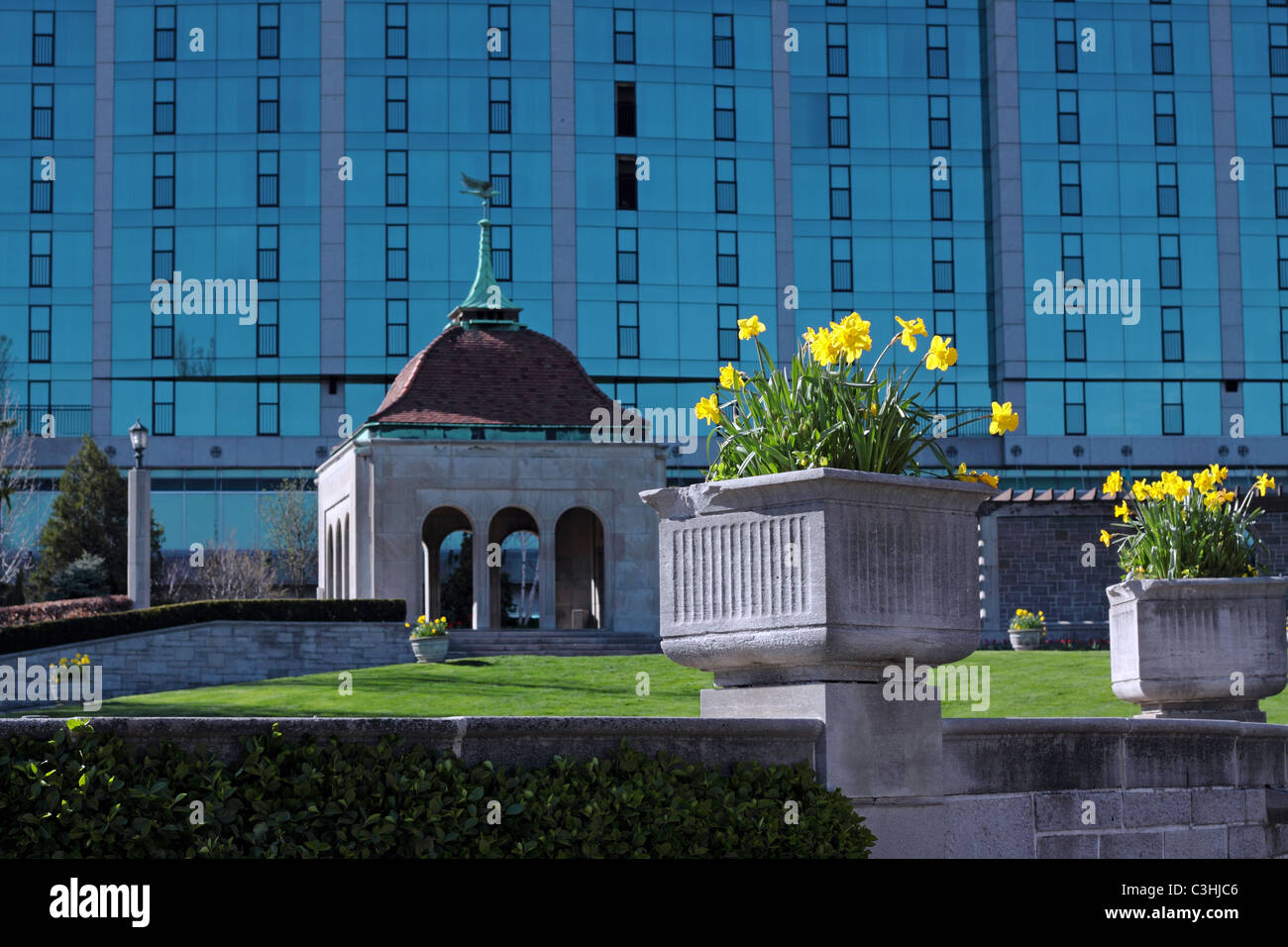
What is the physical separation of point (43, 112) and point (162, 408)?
475 inches

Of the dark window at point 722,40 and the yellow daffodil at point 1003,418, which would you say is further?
the dark window at point 722,40

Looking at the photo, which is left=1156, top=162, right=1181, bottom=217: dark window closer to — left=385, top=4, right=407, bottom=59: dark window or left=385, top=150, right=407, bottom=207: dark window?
left=385, top=150, right=407, bottom=207: dark window

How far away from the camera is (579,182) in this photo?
206ft

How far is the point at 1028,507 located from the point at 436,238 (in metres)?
31.4

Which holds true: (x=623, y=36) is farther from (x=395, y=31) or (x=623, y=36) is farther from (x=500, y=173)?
(x=395, y=31)

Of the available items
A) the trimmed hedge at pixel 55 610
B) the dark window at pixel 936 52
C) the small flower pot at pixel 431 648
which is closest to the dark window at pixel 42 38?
the trimmed hedge at pixel 55 610

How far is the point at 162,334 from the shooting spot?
61.2m

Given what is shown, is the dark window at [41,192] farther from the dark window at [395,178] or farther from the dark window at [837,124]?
the dark window at [837,124]

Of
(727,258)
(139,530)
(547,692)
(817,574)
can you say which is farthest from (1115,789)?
(727,258)

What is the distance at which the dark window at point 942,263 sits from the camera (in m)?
64.8

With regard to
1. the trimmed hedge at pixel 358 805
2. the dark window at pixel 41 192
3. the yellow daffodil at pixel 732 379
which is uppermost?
the dark window at pixel 41 192

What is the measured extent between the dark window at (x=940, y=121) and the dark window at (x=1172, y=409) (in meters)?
12.7
